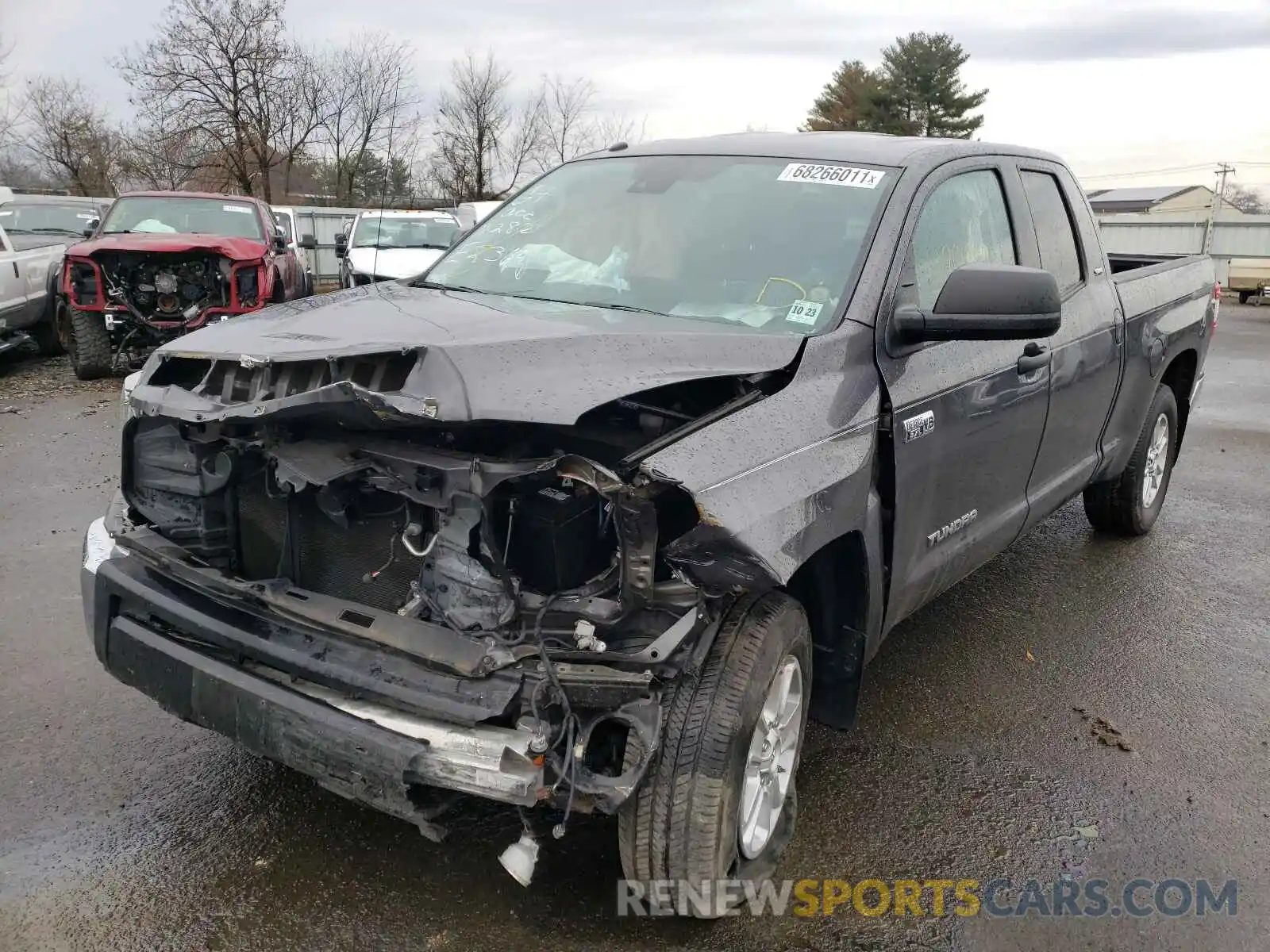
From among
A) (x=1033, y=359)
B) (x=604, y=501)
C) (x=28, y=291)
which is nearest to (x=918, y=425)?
(x=1033, y=359)

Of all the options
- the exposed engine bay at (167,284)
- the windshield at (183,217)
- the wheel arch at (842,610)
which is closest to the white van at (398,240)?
the windshield at (183,217)

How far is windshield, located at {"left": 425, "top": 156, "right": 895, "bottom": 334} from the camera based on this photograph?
10.1 ft

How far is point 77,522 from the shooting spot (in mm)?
5496

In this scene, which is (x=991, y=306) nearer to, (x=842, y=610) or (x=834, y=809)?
(x=842, y=610)

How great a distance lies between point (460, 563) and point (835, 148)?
83.3 inches

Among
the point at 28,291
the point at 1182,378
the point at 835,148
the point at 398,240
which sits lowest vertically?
the point at 1182,378

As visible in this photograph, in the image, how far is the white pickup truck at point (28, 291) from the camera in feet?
33.5

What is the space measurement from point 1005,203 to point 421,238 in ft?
38.8

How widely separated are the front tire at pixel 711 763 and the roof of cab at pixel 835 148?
5.60 feet

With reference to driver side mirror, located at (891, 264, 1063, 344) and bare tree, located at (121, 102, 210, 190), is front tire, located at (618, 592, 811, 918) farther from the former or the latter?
bare tree, located at (121, 102, 210, 190)

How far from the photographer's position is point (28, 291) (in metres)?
10.7

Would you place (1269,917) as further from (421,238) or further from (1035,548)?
(421,238)

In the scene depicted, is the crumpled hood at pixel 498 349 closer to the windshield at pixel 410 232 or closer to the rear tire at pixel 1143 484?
the rear tire at pixel 1143 484

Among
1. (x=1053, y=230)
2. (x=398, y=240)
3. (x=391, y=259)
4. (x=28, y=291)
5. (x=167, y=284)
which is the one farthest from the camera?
(x=398, y=240)
